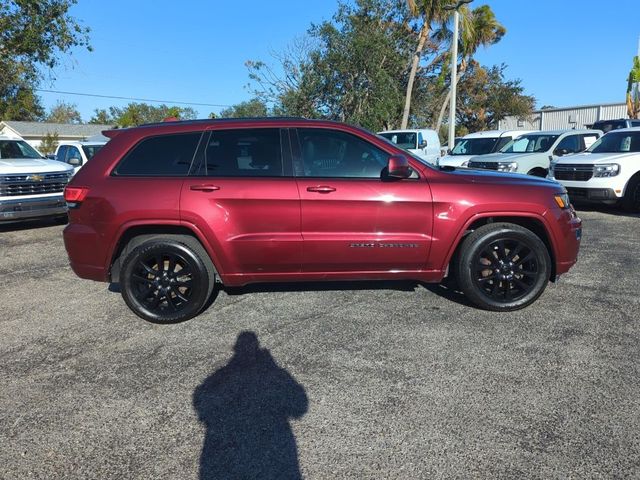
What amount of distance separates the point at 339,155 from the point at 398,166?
58 cm

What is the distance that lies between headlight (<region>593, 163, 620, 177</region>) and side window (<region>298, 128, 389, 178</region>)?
7634mm

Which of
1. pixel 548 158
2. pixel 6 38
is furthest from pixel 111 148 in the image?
pixel 6 38

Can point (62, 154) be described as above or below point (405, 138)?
below

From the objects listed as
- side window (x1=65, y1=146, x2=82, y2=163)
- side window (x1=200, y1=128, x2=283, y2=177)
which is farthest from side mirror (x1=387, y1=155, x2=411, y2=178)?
side window (x1=65, y1=146, x2=82, y2=163)

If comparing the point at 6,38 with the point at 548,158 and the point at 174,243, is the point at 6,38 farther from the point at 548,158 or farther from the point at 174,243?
the point at 548,158

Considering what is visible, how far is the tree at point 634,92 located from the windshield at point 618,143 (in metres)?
21.6

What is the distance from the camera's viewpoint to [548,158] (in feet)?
40.8

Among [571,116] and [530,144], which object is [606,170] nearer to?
[530,144]

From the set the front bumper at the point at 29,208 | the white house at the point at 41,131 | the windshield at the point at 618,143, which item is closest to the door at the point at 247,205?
the front bumper at the point at 29,208

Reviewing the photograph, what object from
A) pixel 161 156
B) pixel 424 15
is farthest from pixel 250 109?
pixel 161 156

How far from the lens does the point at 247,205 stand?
13.7ft

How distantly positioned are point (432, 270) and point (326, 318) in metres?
1.06

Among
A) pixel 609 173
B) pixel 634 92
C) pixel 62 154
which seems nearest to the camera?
pixel 609 173

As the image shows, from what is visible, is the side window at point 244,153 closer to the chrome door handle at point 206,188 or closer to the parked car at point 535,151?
the chrome door handle at point 206,188
